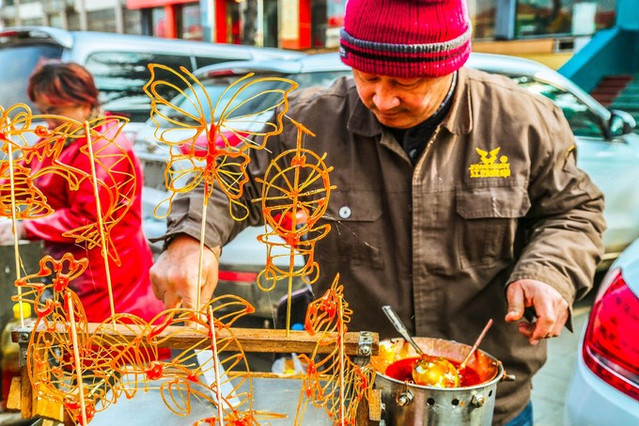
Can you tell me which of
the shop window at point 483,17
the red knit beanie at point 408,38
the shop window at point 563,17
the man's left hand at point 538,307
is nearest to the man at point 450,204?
the red knit beanie at point 408,38

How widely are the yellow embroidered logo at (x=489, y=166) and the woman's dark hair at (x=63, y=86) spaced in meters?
1.67

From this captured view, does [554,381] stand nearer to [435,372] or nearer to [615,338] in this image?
[615,338]

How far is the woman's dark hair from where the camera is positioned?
7.96 feet

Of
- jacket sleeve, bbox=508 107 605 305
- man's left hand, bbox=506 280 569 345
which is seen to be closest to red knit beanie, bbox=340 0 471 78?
jacket sleeve, bbox=508 107 605 305

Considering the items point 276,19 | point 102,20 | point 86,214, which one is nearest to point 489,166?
point 86,214

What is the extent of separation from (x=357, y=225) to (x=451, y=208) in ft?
0.88

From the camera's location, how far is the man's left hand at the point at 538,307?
127cm

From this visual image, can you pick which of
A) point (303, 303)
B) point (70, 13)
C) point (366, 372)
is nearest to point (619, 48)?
point (303, 303)

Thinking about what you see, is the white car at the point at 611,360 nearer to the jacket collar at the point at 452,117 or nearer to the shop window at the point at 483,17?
the jacket collar at the point at 452,117

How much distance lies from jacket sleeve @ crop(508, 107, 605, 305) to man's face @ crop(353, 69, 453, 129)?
1.21ft

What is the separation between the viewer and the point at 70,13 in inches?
968

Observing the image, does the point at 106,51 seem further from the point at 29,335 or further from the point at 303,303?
the point at 29,335

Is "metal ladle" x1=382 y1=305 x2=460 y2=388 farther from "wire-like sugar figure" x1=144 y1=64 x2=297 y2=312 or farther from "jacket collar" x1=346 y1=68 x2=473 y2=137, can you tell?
"jacket collar" x1=346 y1=68 x2=473 y2=137

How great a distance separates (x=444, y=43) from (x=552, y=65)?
44.0 feet
